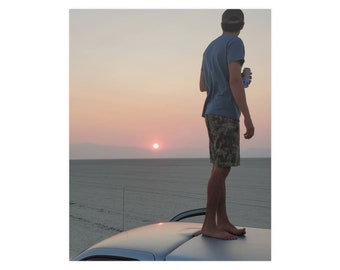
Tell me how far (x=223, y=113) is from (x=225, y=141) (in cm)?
18

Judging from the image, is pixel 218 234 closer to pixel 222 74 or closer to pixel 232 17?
pixel 222 74

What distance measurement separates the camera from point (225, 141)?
2514 mm

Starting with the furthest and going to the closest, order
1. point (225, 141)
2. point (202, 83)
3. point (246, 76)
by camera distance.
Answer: point (202, 83)
point (246, 76)
point (225, 141)

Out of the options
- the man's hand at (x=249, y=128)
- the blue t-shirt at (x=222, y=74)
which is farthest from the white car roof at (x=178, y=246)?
the blue t-shirt at (x=222, y=74)

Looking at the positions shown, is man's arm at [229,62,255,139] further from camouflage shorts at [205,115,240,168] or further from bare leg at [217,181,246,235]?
bare leg at [217,181,246,235]

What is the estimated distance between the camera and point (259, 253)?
5.56 ft

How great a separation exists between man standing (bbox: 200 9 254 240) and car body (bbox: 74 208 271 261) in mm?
562

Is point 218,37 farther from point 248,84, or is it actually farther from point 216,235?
point 216,235

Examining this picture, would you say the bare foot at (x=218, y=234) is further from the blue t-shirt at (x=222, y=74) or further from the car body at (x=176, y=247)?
the blue t-shirt at (x=222, y=74)

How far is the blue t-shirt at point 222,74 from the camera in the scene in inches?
98.8

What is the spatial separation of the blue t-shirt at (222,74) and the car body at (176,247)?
0.86 m

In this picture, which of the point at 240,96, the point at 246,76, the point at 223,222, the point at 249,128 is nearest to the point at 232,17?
the point at 246,76

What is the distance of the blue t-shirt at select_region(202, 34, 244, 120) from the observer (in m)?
2.51

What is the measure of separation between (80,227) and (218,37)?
14.6 feet
